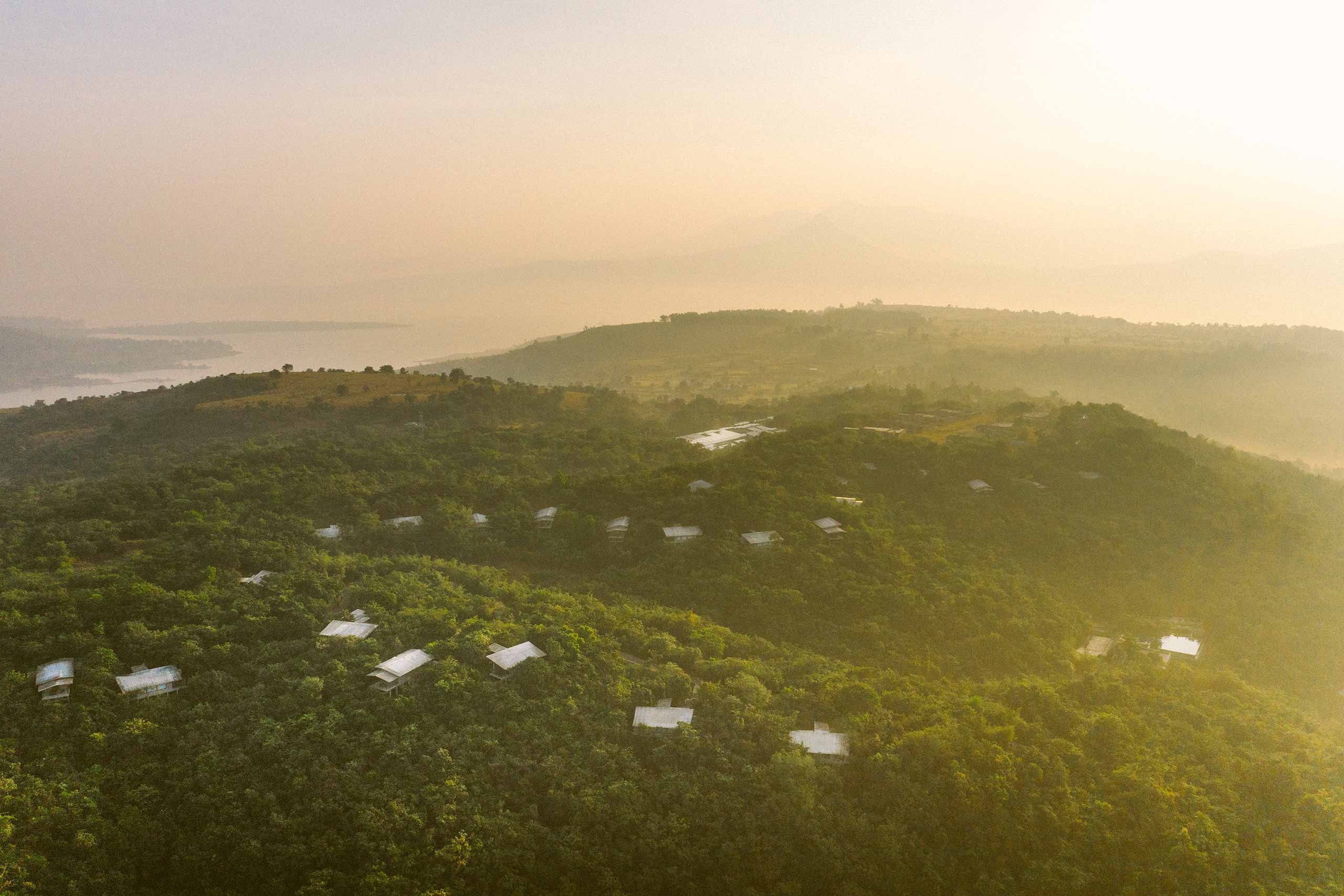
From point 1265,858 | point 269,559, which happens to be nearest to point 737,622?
point 1265,858

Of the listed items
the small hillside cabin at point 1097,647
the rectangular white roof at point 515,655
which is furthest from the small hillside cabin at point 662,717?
the small hillside cabin at point 1097,647

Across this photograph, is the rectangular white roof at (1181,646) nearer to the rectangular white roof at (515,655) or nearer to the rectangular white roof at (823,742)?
the rectangular white roof at (823,742)

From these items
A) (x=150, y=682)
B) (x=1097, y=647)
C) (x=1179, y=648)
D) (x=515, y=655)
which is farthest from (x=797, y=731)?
(x=1179, y=648)

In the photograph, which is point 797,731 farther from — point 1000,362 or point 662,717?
point 1000,362

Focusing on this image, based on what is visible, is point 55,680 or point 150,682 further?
point 150,682

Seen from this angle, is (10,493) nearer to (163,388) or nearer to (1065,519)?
(163,388)
